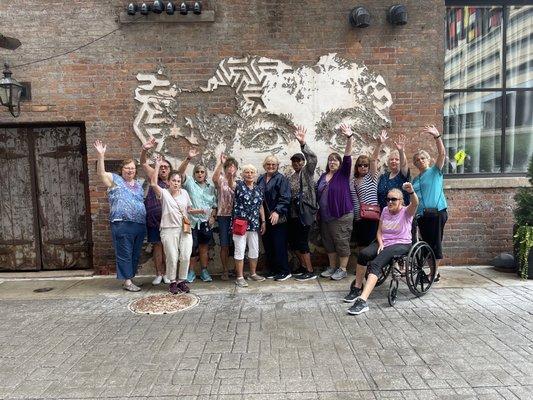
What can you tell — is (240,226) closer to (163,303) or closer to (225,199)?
(225,199)

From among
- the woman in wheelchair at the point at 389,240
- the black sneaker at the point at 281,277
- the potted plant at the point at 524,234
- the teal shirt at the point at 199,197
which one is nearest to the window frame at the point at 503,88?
the potted plant at the point at 524,234

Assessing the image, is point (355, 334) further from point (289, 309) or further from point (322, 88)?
point (322, 88)

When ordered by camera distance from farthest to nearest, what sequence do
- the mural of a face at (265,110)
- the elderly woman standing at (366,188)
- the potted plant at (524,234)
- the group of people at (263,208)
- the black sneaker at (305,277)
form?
the mural of a face at (265,110), the black sneaker at (305,277), the elderly woman standing at (366,188), the potted plant at (524,234), the group of people at (263,208)

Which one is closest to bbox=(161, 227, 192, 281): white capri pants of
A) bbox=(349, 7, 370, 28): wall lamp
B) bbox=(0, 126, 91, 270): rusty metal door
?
bbox=(0, 126, 91, 270): rusty metal door

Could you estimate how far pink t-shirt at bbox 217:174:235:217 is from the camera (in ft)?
19.5

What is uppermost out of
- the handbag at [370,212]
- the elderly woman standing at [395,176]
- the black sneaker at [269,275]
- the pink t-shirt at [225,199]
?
the elderly woman standing at [395,176]

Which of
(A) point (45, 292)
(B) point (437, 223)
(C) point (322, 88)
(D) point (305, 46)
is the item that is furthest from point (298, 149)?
(A) point (45, 292)

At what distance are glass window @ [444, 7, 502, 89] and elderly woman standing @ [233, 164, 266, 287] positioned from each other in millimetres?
3410

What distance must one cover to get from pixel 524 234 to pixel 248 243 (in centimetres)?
364

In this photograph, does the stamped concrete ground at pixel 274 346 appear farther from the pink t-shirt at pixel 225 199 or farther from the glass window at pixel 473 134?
the glass window at pixel 473 134

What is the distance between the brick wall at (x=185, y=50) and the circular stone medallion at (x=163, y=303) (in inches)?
70.4

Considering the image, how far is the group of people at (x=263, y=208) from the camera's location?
550cm

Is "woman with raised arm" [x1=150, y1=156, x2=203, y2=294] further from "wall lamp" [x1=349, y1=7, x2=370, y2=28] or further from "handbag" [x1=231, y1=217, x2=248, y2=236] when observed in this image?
"wall lamp" [x1=349, y1=7, x2=370, y2=28]

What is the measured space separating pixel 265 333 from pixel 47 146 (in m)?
4.48
